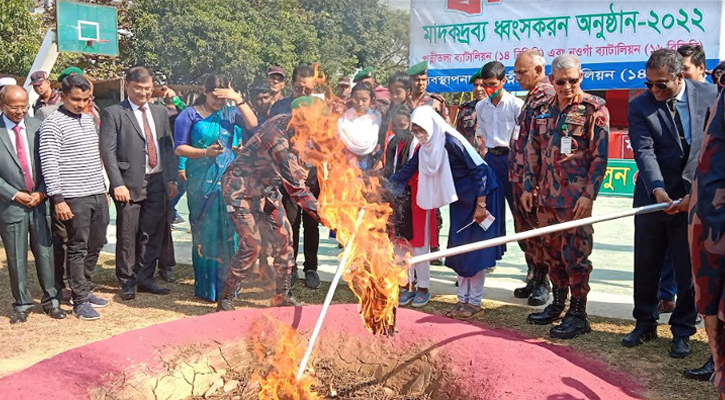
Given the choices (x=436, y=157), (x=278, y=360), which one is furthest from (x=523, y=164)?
(x=278, y=360)

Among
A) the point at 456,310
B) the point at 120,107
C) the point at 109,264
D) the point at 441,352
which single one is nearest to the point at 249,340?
the point at 441,352

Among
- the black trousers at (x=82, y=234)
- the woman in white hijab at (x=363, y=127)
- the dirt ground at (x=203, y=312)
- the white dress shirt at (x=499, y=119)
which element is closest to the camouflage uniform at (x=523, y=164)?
the dirt ground at (x=203, y=312)

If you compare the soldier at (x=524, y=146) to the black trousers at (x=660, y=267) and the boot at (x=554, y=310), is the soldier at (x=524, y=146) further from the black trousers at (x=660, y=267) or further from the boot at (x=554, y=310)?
the black trousers at (x=660, y=267)

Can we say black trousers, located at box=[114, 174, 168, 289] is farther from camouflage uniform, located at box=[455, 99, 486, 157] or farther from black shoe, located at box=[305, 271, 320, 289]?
camouflage uniform, located at box=[455, 99, 486, 157]

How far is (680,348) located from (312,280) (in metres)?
3.35

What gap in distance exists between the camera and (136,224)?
19.8ft

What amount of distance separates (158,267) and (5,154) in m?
2.21

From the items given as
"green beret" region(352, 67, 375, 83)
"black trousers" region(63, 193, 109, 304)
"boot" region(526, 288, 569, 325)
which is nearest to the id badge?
"boot" region(526, 288, 569, 325)

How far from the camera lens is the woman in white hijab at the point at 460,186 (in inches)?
199

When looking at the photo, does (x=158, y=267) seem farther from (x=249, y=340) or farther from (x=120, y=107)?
(x=249, y=340)

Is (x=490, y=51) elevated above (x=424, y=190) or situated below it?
above

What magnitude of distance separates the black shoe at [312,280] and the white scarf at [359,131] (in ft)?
4.46

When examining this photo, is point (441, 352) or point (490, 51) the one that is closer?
point (441, 352)

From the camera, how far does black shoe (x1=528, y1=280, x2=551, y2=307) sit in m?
5.56
